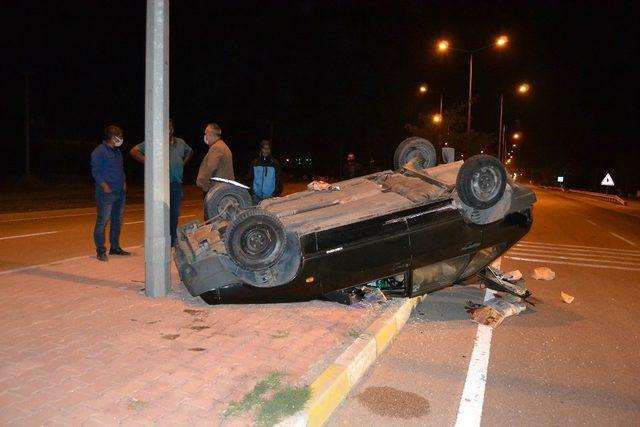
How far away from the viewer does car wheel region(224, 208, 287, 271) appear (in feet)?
15.8

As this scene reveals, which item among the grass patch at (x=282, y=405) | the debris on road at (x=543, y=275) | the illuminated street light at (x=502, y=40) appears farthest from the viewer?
the illuminated street light at (x=502, y=40)

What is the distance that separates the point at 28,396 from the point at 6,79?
44.5 meters

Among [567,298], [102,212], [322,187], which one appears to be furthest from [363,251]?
[102,212]

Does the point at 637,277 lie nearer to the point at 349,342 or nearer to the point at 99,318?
the point at 349,342

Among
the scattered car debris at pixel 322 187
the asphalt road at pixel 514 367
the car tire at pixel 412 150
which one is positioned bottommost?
the asphalt road at pixel 514 367

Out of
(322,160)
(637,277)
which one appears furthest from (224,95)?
(637,277)

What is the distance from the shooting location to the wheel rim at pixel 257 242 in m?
4.82

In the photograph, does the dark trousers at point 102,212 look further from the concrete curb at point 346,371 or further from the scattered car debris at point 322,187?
the concrete curb at point 346,371

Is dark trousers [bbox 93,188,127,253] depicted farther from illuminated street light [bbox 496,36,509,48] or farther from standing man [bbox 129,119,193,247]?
illuminated street light [bbox 496,36,509,48]

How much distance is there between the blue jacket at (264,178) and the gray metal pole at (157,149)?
2184 mm

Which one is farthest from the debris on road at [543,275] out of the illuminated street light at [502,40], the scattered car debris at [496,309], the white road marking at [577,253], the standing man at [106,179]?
the illuminated street light at [502,40]

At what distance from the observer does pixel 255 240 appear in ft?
16.0

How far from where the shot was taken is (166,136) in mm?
5547

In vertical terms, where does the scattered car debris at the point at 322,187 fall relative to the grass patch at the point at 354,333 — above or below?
above
